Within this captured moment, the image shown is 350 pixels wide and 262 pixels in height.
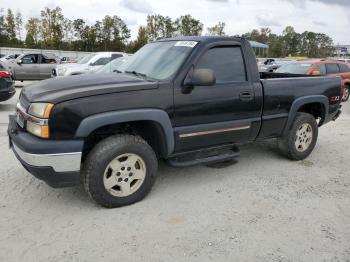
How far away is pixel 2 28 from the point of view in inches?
1647

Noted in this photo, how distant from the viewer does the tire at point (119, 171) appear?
11.6ft

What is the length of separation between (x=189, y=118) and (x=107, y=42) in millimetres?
41657

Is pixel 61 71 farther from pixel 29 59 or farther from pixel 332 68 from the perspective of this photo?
pixel 332 68

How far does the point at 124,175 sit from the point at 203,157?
109cm

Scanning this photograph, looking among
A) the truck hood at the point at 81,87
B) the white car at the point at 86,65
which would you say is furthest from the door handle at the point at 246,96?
the white car at the point at 86,65

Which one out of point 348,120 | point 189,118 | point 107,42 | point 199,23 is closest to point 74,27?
point 107,42

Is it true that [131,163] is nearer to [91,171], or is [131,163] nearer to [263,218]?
[91,171]

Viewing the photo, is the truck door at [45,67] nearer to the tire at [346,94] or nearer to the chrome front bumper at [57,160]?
the tire at [346,94]

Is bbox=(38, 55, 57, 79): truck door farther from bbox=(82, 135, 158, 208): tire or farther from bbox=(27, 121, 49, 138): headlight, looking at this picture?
bbox=(82, 135, 158, 208): tire

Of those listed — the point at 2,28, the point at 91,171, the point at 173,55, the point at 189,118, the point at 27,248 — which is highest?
the point at 2,28

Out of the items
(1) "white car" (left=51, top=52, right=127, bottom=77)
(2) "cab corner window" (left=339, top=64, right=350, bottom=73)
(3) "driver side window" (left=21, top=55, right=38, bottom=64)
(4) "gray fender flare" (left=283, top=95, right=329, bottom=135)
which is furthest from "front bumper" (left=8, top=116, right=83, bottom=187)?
(3) "driver side window" (left=21, top=55, right=38, bottom=64)

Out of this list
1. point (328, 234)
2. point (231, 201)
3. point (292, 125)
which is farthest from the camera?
point (292, 125)

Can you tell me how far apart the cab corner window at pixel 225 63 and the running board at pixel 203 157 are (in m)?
0.91

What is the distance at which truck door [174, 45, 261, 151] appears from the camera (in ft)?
13.1
